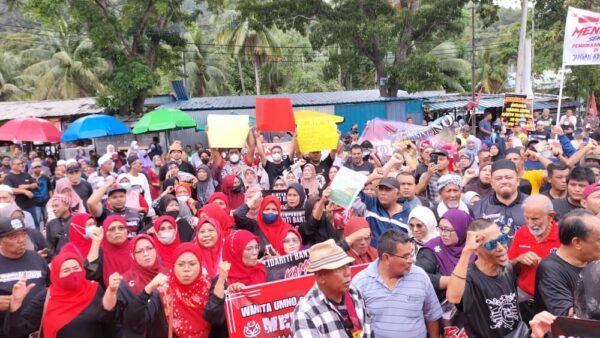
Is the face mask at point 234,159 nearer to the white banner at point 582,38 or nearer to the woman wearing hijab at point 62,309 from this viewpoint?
the woman wearing hijab at point 62,309

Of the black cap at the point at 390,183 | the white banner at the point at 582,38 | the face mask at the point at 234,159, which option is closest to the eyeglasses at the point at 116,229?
the black cap at the point at 390,183

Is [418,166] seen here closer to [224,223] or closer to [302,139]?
[302,139]

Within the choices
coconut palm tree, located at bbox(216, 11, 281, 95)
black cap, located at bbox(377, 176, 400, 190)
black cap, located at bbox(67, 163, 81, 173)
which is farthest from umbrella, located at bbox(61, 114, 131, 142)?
coconut palm tree, located at bbox(216, 11, 281, 95)

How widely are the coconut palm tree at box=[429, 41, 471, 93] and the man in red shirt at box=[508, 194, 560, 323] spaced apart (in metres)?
30.8

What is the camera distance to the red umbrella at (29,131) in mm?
12289

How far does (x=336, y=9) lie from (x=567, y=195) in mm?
18181

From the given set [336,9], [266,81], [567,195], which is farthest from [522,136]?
[266,81]

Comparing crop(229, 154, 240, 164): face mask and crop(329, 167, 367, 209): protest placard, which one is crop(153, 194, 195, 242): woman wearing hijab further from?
crop(229, 154, 240, 164): face mask

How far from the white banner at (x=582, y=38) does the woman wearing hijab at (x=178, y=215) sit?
964 centimetres

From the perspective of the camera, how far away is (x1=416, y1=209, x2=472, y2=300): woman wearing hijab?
386cm

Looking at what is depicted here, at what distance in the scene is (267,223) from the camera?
5.62 m

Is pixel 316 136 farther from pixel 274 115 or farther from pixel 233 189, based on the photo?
pixel 274 115

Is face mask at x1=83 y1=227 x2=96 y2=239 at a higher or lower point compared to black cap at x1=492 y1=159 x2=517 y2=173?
lower

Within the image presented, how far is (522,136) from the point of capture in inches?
474
